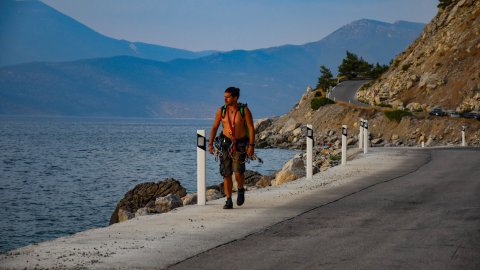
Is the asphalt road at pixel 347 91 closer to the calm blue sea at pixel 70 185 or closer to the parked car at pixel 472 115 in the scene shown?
the calm blue sea at pixel 70 185

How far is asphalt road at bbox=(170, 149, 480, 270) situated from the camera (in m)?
7.84

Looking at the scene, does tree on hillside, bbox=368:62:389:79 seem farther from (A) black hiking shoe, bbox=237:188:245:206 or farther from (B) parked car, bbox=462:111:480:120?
(A) black hiking shoe, bbox=237:188:245:206

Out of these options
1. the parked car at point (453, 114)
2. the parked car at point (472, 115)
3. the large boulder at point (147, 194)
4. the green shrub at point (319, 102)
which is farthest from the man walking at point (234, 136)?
the green shrub at point (319, 102)

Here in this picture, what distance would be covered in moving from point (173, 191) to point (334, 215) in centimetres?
1584

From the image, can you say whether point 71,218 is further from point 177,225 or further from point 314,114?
point 314,114

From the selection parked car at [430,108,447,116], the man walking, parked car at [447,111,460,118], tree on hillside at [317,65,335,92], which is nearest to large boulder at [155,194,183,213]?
the man walking

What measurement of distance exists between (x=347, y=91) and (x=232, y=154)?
8396 centimetres

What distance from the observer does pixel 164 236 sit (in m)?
9.84

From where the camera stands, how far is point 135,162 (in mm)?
68938

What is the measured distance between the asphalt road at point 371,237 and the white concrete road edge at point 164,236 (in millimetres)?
310

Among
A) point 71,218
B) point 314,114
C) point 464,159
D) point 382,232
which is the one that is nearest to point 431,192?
point 382,232

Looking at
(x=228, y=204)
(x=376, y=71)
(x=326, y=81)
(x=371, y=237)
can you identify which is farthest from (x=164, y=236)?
(x=376, y=71)

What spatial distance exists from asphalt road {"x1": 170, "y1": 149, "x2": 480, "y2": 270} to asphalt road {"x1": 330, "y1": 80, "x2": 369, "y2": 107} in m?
69.9

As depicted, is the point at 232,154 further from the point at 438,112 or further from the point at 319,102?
the point at 319,102
